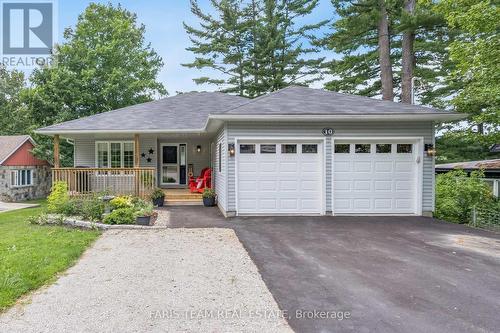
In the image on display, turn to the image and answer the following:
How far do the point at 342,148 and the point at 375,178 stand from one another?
1209 millimetres

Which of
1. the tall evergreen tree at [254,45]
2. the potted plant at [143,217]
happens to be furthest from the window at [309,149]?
the tall evergreen tree at [254,45]

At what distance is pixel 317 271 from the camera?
4.25 metres

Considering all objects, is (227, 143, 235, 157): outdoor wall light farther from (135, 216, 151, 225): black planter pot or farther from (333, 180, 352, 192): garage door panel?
(333, 180, 352, 192): garage door panel

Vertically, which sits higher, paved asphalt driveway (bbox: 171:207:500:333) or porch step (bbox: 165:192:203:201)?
porch step (bbox: 165:192:203:201)

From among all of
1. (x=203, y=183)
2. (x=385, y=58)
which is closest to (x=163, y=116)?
(x=203, y=183)

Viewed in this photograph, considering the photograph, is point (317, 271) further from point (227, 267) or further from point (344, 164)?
point (344, 164)

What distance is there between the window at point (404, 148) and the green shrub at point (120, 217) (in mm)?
7223

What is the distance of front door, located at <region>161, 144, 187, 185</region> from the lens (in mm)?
13039

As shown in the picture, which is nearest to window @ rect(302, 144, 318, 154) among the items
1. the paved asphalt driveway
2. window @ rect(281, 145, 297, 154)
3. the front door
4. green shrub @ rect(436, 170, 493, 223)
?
window @ rect(281, 145, 297, 154)

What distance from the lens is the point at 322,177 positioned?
834 cm

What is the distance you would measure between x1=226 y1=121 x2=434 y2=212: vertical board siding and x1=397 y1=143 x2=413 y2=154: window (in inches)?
11.7

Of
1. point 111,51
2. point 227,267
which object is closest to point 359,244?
point 227,267
